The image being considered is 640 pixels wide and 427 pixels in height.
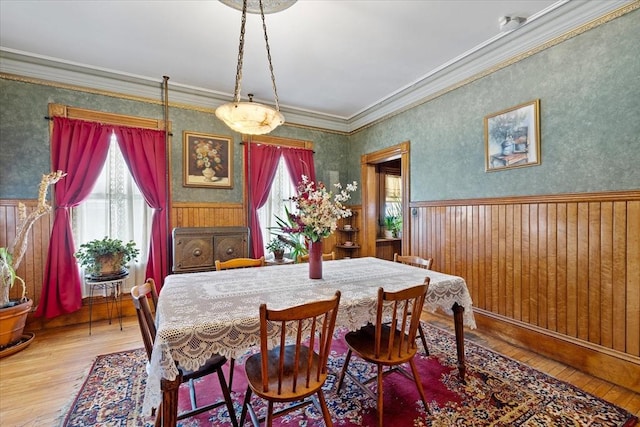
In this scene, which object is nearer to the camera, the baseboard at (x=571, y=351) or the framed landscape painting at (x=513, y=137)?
the baseboard at (x=571, y=351)

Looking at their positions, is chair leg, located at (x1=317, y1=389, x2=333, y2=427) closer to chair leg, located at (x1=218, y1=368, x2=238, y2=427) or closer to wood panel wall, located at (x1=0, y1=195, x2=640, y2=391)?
chair leg, located at (x1=218, y1=368, x2=238, y2=427)

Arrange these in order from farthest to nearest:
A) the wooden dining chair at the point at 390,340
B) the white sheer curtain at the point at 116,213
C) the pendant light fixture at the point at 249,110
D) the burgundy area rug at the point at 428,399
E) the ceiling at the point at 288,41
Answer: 1. the white sheer curtain at the point at 116,213
2. the ceiling at the point at 288,41
3. the pendant light fixture at the point at 249,110
4. the burgundy area rug at the point at 428,399
5. the wooden dining chair at the point at 390,340

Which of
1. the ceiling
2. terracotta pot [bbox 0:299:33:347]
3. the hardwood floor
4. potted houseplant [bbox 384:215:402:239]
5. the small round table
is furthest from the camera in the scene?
potted houseplant [bbox 384:215:402:239]

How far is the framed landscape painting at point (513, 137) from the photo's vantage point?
2.66 meters

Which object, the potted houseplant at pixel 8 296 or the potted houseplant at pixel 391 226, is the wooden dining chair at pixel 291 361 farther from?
the potted houseplant at pixel 391 226

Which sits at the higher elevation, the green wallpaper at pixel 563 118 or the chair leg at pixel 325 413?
the green wallpaper at pixel 563 118

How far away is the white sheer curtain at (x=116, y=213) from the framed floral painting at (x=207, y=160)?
0.67 meters

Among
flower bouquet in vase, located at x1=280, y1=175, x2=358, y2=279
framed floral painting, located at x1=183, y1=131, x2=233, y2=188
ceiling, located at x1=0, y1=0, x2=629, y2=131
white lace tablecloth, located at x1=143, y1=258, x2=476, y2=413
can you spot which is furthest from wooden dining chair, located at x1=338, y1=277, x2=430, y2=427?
framed floral painting, located at x1=183, y1=131, x2=233, y2=188

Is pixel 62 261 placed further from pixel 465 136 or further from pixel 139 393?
pixel 465 136

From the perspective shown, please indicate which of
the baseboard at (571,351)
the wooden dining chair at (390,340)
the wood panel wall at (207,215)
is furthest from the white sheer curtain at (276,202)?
the baseboard at (571,351)

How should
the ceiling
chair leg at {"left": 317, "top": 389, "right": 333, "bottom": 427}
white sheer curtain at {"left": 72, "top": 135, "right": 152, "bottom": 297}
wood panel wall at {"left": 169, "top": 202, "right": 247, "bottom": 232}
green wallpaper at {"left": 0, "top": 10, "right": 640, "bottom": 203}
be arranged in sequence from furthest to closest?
wood panel wall at {"left": 169, "top": 202, "right": 247, "bottom": 232} → white sheer curtain at {"left": 72, "top": 135, "right": 152, "bottom": 297} → the ceiling → green wallpaper at {"left": 0, "top": 10, "right": 640, "bottom": 203} → chair leg at {"left": 317, "top": 389, "right": 333, "bottom": 427}

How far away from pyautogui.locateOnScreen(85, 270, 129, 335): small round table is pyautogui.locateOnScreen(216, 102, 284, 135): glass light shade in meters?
2.27

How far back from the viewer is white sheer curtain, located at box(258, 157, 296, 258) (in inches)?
177

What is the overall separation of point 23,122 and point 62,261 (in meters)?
1.57
